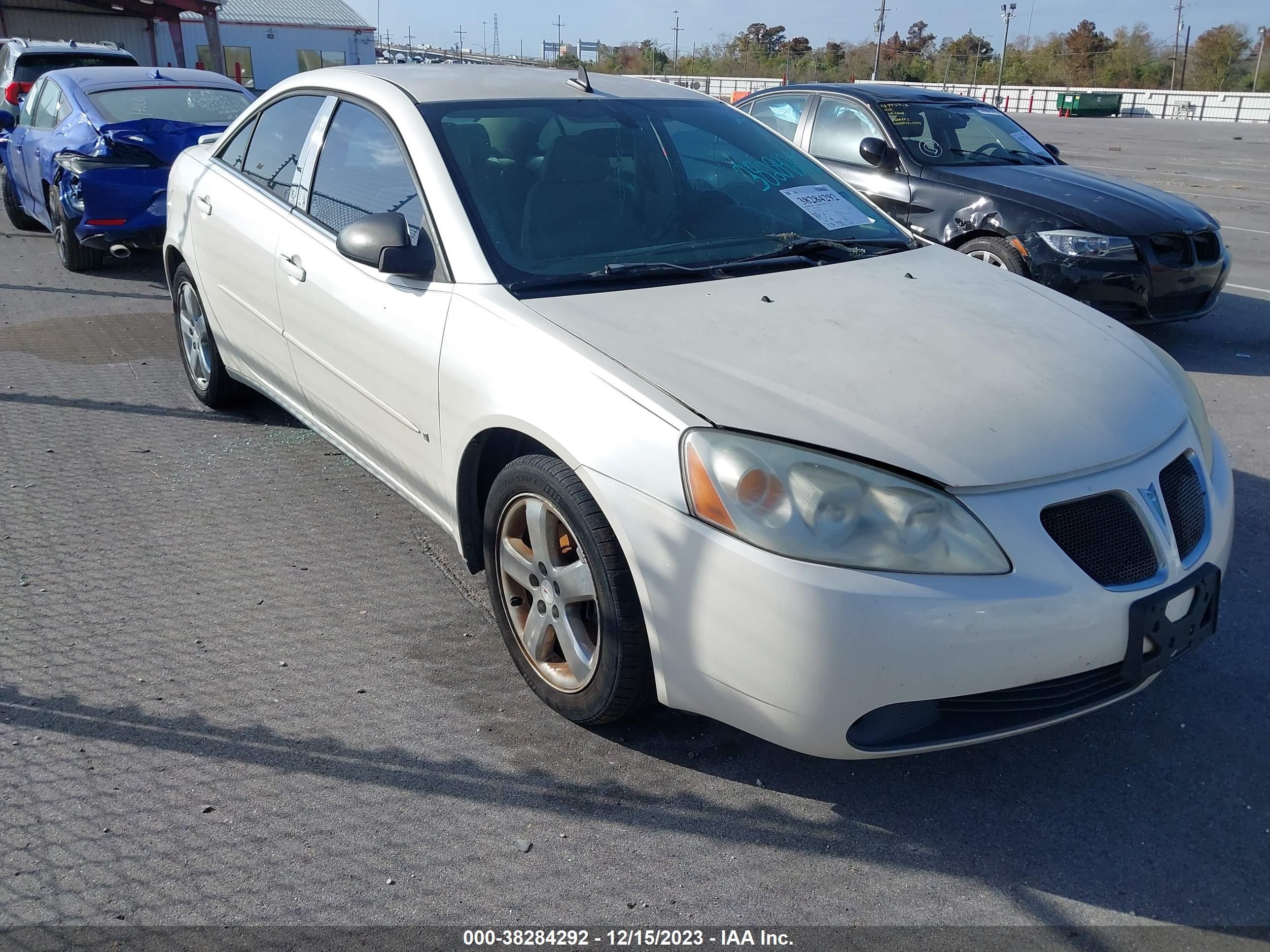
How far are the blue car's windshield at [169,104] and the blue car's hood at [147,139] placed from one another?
0.14 meters

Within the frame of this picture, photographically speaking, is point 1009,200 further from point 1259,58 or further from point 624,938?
point 1259,58

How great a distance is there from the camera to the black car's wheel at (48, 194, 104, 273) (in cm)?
870

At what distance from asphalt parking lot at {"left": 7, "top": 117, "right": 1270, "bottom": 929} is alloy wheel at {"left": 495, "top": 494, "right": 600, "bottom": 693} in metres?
0.20

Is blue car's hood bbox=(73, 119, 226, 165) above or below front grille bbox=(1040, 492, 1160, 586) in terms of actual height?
above

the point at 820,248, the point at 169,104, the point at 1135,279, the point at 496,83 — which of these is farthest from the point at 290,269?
the point at 169,104

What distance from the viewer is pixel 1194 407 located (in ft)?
10.0

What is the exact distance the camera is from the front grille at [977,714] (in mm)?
2402

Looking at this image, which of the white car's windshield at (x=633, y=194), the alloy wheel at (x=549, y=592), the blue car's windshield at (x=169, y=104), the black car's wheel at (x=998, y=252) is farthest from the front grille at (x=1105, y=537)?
the blue car's windshield at (x=169, y=104)

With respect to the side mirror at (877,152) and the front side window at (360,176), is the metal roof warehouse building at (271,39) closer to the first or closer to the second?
the side mirror at (877,152)

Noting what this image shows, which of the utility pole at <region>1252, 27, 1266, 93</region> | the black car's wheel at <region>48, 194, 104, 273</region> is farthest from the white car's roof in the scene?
the utility pole at <region>1252, 27, 1266, 93</region>

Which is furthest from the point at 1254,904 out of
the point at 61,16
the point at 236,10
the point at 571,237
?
the point at 236,10

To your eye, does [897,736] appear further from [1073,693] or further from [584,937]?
[584,937]

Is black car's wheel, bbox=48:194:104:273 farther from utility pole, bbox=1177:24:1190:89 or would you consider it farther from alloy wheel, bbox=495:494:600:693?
utility pole, bbox=1177:24:1190:89

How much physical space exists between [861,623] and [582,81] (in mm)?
2686
